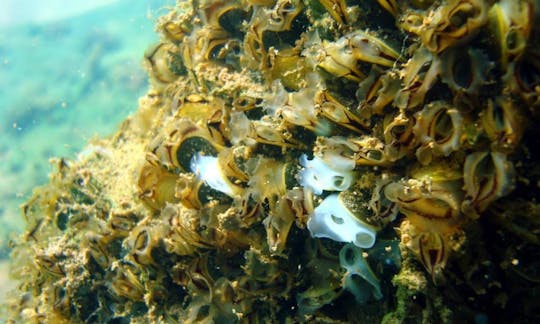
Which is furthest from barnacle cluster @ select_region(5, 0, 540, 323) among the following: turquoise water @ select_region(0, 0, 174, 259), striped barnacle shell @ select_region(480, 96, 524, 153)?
turquoise water @ select_region(0, 0, 174, 259)

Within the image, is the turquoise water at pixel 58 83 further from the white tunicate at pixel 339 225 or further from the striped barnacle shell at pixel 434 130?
the striped barnacle shell at pixel 434 130

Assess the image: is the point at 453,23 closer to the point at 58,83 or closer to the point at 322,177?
the point at 322,177

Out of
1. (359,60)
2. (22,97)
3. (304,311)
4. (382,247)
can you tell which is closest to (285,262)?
(304,311)

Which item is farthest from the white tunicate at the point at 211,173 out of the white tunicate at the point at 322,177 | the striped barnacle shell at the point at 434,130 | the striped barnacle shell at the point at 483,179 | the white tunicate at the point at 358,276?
the striped barnacle shell at the point at 483,179

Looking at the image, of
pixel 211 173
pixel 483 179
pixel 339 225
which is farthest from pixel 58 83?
pixel 483 179

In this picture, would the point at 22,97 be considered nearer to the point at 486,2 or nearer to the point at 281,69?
the point at 281,69

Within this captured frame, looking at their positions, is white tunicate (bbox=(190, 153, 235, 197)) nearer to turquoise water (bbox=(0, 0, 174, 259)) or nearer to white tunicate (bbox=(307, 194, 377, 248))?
white tunicate (bbox=(307, 194, 377, 248))
